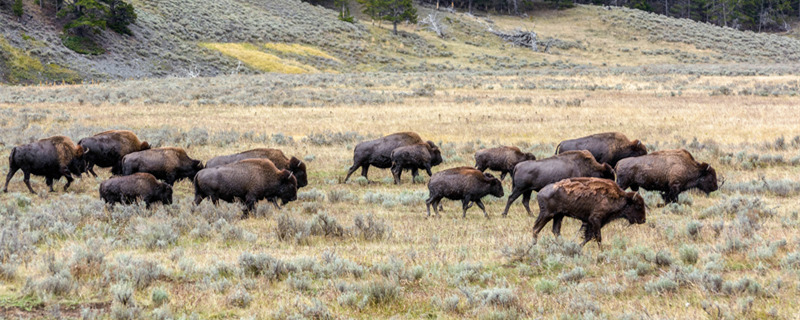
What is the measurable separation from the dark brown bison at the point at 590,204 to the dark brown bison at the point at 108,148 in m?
10.3

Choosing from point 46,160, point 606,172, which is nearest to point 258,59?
point 46,160

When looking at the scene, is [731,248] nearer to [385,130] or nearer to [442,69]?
[385,130]

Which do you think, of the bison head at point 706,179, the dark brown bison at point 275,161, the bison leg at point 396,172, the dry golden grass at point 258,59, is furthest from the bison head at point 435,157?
the dry golden grass at point 258,59

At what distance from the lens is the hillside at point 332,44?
51719 mm

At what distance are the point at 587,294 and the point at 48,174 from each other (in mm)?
12032

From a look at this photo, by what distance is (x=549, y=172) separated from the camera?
39.5 feet

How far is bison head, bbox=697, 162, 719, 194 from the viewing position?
12852 mm

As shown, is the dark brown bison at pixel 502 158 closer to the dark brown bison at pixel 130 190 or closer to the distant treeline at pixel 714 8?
the dark brown bison at pixel 130 190

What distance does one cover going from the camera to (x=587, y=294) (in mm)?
6711

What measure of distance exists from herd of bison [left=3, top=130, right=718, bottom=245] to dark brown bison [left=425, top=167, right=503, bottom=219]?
0.06 ft

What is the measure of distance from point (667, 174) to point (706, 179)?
1011 mm

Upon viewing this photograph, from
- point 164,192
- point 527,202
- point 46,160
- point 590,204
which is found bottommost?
point 527,202

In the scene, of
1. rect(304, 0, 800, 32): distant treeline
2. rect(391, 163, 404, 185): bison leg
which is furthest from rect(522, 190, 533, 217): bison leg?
rect(304, 0, 800, 32): distant treeline

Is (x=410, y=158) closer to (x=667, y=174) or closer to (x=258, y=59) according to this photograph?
(x=667, y=174)
